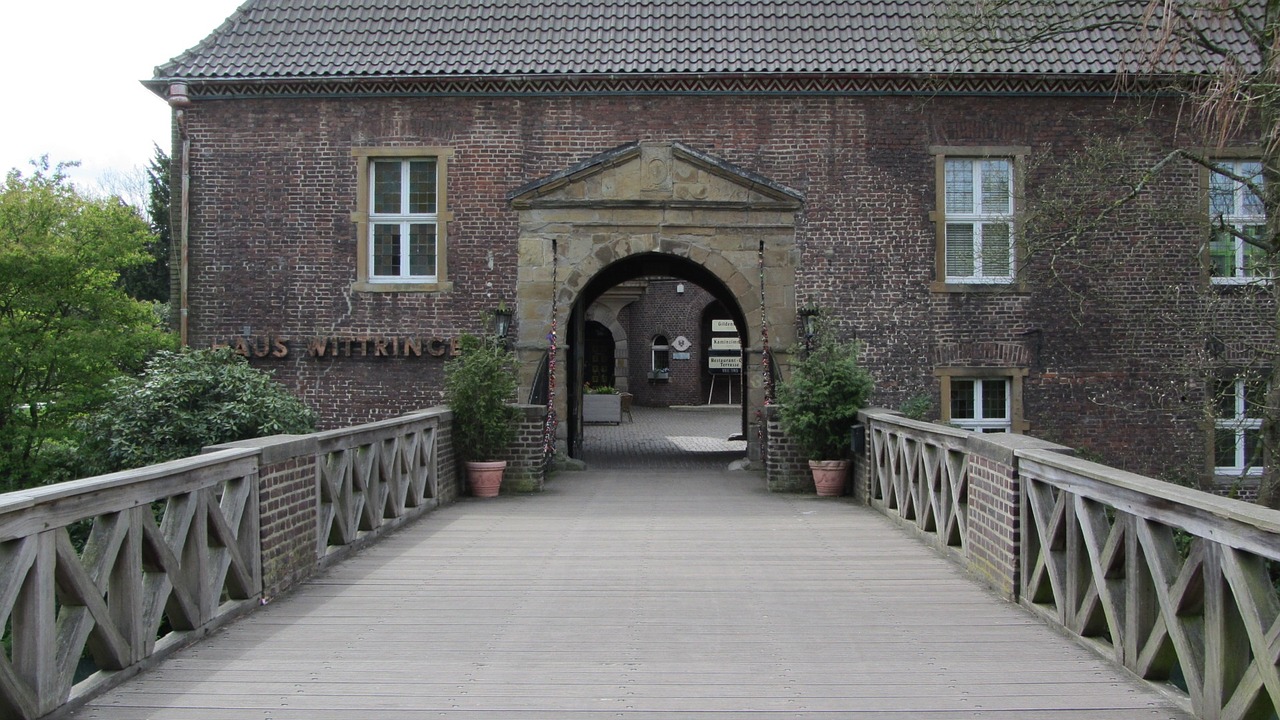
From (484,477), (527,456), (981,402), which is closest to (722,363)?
(981,402)

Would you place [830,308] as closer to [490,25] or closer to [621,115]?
[621,115]

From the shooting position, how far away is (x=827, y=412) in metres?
13.2

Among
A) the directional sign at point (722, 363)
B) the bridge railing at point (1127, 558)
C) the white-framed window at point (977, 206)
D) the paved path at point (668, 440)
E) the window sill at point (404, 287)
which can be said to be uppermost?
the white-framed window at point (977, 206)

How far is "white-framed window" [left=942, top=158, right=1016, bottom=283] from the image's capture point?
53.5 feet

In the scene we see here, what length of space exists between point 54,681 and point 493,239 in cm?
1184

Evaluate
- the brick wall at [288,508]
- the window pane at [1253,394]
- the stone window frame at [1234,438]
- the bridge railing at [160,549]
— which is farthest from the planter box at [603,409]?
the brick wall at [288,508]

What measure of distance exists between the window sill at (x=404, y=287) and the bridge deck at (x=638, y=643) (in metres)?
6.82

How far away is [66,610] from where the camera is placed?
4.93 meters

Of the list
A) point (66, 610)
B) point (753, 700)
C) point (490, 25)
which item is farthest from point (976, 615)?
point (490, 25)

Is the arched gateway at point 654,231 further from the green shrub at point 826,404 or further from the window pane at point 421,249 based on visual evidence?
the green shrub at point 826,404

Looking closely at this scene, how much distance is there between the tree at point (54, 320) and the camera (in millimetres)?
16172

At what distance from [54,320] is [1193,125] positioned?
15.6 metres

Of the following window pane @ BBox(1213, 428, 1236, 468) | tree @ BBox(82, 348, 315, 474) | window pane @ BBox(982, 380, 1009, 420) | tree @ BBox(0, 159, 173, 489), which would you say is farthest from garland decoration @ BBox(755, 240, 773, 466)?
tree @ BBox(0, 159, 173, 489)

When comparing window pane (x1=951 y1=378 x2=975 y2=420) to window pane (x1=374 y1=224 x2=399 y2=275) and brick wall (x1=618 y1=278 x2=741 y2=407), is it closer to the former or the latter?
window pane (x1=374 y1=224 x2=399 y2=275)
